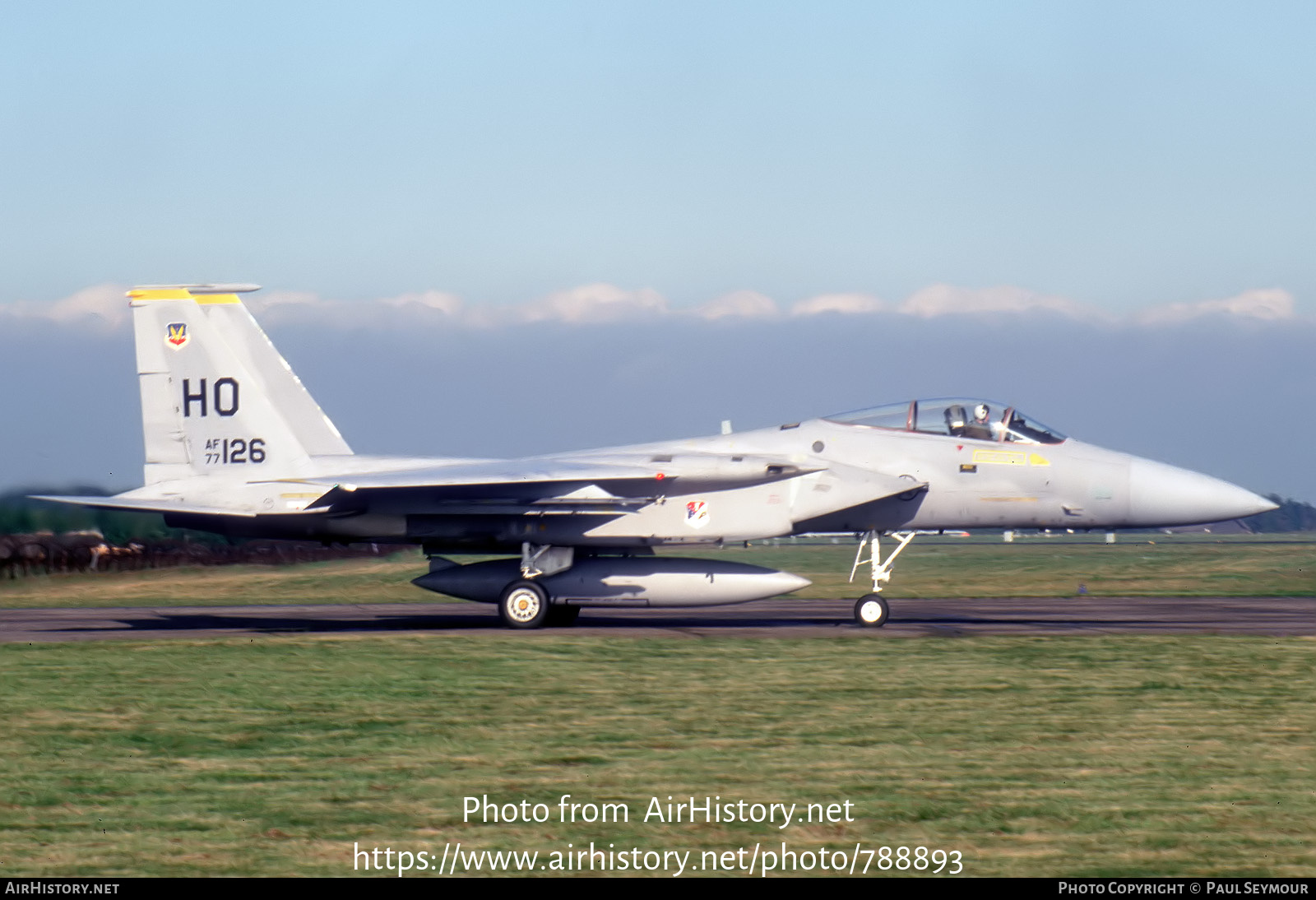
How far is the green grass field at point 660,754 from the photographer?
606cm

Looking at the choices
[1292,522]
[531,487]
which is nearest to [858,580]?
[531,487]

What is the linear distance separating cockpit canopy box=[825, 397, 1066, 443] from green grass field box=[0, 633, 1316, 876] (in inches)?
188

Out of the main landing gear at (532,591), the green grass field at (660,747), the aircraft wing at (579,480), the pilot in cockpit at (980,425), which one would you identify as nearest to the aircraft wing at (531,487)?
the aircraft wing at (579,480)

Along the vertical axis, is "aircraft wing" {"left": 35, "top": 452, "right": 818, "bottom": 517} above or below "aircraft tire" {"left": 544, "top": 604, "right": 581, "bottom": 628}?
above

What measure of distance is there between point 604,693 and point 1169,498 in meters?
10.2

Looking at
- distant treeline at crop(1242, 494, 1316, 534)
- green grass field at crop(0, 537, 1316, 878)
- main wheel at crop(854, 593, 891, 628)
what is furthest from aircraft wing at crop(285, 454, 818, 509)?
distant treeline at crop(1242, 494, 1316, 534)

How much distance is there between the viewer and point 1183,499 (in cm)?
1792

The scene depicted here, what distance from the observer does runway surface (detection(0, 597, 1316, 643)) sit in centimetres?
1741

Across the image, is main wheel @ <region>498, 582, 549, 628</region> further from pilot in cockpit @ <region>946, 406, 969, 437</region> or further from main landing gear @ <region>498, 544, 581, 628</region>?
pilot in cockpit @ <region>946, 406, 969, 437</region>

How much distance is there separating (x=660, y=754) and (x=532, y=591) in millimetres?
10462

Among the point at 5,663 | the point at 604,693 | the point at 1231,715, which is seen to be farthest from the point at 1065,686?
the point at 5,663

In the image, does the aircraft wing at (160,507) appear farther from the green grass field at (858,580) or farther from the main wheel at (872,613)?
the main wheel at (872,613)
